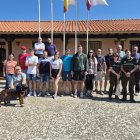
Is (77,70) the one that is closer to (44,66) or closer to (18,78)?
(44,66)

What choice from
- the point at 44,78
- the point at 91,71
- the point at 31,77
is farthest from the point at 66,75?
the point at 31,77

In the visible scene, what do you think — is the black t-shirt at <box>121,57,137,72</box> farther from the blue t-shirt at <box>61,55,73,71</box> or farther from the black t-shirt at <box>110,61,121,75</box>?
the blue t-shirt at <box>61,55,73,71</box>

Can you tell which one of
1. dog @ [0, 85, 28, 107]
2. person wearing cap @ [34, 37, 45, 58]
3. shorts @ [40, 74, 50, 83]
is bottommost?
dog @ [0, 85, 28, 107]

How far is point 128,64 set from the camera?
9.38 meters

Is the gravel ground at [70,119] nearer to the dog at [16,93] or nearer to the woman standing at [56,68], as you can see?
the dog at [16,93]

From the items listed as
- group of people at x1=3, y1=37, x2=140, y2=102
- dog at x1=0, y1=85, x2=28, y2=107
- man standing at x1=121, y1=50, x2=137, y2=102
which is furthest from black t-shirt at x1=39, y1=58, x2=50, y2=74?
man standing at x1=121, y1=50, x2=137, y2=102

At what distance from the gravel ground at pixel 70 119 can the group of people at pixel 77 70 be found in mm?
563

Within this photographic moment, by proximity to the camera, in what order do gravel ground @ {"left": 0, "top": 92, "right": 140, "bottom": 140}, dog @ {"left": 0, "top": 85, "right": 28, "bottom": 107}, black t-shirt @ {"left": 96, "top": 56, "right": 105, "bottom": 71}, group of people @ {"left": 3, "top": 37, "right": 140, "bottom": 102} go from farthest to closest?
black t-shirt @ {"left": 96, "top": 56, "right": 105, "bottom": 71} < group of people @ {"left": 3, "top": 37, "right": 140, "bottom": 102} < dog @ {"left": 0, "top": 85, "right": 28, "bottom": 107} < gravel ground @ {"left": 0, "top": 92, "right": 140, "bottom": 140}

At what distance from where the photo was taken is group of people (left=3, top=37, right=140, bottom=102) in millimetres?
9492

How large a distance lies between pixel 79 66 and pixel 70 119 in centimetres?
269

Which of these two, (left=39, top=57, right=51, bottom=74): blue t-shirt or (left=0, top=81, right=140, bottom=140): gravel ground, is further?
(left=39, top=57, right=51, bottom=74): blue t-shirt

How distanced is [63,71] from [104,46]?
7.66 meters

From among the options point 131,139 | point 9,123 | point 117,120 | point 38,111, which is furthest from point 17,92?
point 131,139

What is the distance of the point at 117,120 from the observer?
7.36 meters
